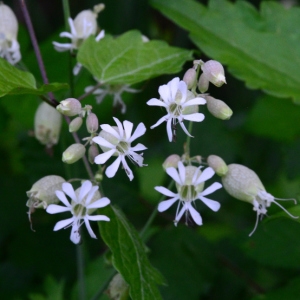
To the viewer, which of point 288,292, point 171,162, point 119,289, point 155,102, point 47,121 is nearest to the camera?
point 155,102

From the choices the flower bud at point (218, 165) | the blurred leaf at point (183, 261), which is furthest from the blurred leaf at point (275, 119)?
the flower bud at point (218, 165)

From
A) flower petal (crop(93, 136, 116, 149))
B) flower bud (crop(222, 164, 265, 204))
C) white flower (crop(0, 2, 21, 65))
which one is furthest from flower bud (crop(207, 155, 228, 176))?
white flower (crop(0, 2, 21, 65))

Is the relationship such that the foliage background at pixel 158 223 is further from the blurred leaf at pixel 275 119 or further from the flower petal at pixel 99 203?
the flower petal at pixel 99 203

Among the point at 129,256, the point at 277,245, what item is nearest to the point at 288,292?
the point at 277,245

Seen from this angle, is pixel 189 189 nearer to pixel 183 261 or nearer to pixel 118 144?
pixel 118 144

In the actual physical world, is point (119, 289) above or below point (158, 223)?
above

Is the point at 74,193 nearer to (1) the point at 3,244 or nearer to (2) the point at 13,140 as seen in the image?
(1) the point at 3,244

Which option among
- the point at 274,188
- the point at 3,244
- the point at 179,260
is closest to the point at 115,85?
the point at 179,260
